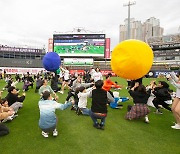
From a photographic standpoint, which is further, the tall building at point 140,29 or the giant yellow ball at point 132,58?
the tall building at point 140,29

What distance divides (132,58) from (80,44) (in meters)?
33.6

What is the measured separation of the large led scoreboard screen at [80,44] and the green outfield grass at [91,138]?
32052 mm

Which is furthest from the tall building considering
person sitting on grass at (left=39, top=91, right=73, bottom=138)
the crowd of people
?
person sitting on grass at (left=39, top=91, right=73, bottom=138)

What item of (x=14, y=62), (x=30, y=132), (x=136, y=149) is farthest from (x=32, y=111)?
(x=14, y=62)

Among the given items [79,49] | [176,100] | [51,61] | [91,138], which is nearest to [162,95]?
[176,100]

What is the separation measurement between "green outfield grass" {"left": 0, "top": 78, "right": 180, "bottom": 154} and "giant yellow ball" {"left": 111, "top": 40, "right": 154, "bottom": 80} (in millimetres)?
1670

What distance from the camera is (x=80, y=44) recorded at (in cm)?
3834

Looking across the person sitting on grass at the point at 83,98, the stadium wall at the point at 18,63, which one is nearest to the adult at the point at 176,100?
the person sitting on grass at the point at 83,98

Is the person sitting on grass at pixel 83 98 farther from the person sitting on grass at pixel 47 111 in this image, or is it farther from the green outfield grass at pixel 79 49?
the green outfield grass at pixel 79 49

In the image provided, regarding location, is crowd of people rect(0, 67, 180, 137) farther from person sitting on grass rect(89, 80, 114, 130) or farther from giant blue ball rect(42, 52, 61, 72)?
giant blue ball rect(42, 52, 61, 72)

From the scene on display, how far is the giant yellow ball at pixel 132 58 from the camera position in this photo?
542 centimetres

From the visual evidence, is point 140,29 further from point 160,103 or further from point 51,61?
point 160,103

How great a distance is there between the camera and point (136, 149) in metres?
4.27

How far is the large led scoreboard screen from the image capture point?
37875 mm
